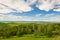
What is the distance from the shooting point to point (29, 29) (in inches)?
70.1

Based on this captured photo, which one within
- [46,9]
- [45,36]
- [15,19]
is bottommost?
[45,36]

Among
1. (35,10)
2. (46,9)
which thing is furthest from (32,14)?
(46,9)

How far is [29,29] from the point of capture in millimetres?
1780

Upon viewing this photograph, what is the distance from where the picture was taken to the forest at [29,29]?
1759 millimetres

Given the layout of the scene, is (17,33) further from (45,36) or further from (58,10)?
(58,10)

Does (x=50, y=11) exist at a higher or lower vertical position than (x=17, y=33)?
higher

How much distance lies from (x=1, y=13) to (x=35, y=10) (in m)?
0.39

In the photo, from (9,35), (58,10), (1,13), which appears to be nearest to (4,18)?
(1,13)

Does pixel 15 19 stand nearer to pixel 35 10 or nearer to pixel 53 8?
pixel 35 10

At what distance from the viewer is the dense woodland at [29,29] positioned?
1.76m

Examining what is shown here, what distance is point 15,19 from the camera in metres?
1.80

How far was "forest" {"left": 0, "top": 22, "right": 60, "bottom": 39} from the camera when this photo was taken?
176cm

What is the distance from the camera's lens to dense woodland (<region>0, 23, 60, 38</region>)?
1.76m

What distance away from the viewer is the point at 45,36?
1756 millimetres
